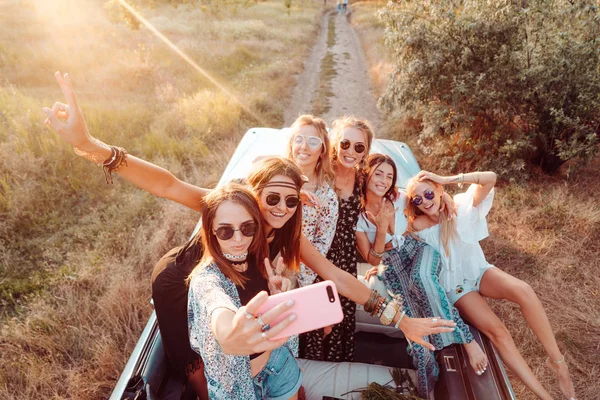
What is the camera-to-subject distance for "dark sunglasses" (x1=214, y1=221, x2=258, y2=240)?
163 centimetres

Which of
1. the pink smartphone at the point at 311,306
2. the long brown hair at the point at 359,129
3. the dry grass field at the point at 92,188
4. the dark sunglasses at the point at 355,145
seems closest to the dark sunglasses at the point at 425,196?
the long brown hair at the point at 359,129

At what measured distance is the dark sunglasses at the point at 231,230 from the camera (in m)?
1.63

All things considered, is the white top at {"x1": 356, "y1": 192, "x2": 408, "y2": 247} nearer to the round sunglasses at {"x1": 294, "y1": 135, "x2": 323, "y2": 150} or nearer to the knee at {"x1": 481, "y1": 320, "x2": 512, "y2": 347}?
the round sunglasses at {"x1": 294, "y1": 135, "x2": 323, "y2": 150}

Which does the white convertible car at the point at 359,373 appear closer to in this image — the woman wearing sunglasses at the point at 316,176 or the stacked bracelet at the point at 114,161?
the woman wearing sunglasses at the point at 316,176

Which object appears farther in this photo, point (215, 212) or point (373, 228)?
point (373, 228)

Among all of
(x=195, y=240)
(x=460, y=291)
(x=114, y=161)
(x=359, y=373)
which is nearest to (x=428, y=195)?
(x=460, y=291)

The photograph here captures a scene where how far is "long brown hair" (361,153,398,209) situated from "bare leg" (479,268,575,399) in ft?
3.18

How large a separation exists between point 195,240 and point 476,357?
1999 millimetres

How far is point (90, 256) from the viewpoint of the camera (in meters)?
4.36

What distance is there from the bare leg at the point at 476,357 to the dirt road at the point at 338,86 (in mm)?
7016

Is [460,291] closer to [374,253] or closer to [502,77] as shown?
[374,253]

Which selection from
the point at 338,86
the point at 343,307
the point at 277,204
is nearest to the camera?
the point at 277,204

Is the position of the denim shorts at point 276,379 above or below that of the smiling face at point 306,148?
below

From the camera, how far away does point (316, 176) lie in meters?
2.66
